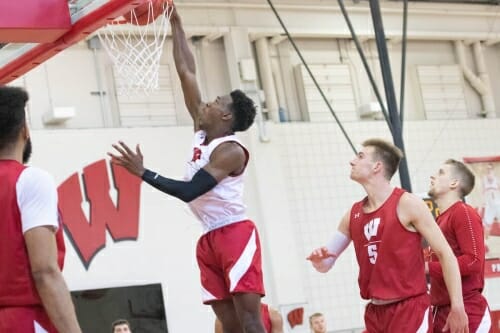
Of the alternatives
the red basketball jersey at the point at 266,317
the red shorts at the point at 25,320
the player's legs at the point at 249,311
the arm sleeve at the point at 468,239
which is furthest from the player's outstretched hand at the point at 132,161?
the red basketball jersey at the point at 266,317

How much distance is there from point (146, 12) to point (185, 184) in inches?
72.2

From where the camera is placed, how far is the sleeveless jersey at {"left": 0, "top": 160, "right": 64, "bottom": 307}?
3656mm

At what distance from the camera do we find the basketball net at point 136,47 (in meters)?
7.29

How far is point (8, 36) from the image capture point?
6.25 metres

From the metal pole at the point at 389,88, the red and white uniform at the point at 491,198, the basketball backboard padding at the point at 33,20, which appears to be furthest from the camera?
the red and white uniform at the point at 491,198

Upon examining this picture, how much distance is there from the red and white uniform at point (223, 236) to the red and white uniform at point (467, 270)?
4.58 feet

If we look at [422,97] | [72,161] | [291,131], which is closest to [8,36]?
[72,161]

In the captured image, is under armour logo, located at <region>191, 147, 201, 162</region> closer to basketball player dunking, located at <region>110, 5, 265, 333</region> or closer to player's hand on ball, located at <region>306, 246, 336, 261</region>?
basketball player dunking, located at <region>110, 5, 265, 333</region>

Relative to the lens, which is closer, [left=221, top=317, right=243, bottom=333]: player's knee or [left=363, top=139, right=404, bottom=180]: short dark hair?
[left=221, top=317, right=243, bottom=333]: player's knee

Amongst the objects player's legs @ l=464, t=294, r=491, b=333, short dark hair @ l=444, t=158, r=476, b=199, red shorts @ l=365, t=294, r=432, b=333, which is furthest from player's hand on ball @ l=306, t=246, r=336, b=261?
short dark hair @ l=444, t=158, r=476, b=199

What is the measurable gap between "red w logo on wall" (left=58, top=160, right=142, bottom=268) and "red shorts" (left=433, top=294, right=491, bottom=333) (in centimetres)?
745

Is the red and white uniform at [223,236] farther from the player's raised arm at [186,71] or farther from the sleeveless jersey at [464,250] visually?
the sleeveless jersey at [464,250]

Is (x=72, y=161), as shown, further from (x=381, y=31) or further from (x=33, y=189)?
(x=33, y=189)

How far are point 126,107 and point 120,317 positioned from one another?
10.2 ft
